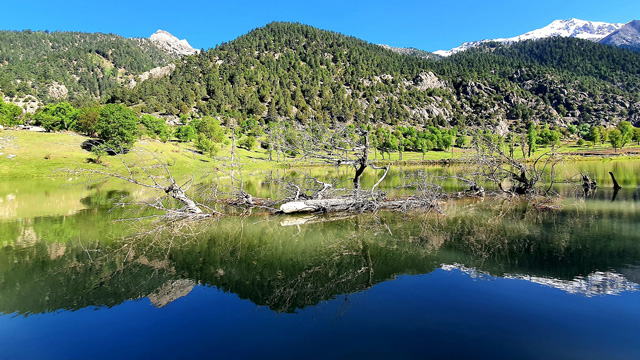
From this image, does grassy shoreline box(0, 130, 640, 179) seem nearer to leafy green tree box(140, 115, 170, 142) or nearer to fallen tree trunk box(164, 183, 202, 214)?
leafy green tree box(140, 115, 170, 142)

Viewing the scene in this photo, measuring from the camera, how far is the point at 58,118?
101 m

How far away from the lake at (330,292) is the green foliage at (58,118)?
4158 inches

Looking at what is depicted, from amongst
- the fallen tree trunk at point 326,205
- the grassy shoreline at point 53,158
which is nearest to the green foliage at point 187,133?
the grassy shoreline at point 53,158

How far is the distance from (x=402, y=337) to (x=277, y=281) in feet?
15.1

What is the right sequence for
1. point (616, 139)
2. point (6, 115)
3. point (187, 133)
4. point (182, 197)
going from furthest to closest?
point (187, 133) → point (616, 139) → point (6, 115) → point (182, 197)

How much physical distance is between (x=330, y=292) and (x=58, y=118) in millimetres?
123461

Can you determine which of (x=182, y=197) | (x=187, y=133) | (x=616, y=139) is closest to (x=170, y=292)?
(x=182, y=197)

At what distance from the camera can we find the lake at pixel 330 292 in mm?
7336

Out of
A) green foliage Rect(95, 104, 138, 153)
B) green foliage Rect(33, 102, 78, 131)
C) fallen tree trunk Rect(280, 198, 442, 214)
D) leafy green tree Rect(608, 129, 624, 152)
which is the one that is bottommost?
fallen tree trunk Rect(280, 198, 442, 214)

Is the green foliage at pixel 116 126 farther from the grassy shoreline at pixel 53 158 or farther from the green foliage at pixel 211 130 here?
the green foliage at pixel 211 130

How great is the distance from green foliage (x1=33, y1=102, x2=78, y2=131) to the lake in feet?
346

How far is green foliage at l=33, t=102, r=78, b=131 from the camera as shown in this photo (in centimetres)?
9981

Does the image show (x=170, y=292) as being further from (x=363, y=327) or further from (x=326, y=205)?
(x=326, y=205)

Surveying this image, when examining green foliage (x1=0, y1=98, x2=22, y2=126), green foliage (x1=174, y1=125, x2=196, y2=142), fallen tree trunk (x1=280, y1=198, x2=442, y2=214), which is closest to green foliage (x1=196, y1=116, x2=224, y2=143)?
green foliage (x1=174, y1=125, x2=196, y2=142)
